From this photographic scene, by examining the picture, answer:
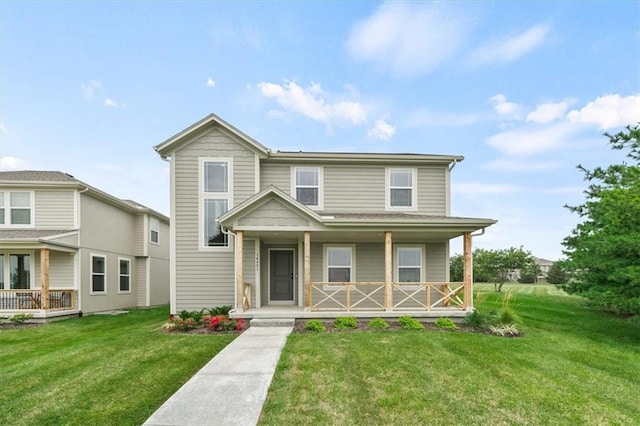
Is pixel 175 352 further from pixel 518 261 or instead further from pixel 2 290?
pixel 518 261

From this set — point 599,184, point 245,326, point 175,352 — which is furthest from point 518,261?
point 175,352

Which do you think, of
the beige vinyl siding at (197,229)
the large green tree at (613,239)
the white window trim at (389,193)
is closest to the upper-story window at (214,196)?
the beige vinyl siding at (197,229)

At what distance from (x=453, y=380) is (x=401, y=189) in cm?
791

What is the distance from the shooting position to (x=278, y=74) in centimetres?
1708

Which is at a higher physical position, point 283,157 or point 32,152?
point 32,152

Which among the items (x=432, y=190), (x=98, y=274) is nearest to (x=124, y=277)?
(x=98, y=274)

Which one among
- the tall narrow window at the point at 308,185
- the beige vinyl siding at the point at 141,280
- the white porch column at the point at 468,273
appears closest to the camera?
the white porch column at the point at 468,273

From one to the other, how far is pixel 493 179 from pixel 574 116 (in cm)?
456

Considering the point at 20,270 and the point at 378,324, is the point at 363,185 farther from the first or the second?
the point at 20,270

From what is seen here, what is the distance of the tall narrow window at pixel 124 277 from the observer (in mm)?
16509

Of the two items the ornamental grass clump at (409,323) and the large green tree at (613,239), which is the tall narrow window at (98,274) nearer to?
the ornamental grass clump at (409,323)

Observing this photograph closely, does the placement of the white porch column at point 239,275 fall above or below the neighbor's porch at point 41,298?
above

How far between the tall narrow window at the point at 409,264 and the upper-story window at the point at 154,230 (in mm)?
13685

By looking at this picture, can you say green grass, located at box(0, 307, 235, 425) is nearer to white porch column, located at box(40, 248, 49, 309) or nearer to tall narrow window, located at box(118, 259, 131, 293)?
white porch column, located at box(40, 248, 49, 309)
